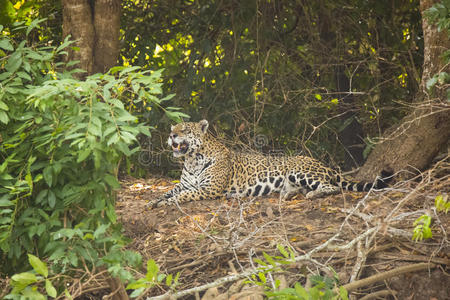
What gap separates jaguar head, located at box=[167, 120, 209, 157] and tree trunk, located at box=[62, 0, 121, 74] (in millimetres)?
1697

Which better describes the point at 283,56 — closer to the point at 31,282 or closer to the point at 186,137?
the point at 186,137

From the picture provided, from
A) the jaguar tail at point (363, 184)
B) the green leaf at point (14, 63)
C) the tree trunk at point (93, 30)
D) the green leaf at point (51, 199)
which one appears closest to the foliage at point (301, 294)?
the green leaf at point (51, 199)

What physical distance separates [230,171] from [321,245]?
3926 mm

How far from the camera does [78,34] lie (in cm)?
619

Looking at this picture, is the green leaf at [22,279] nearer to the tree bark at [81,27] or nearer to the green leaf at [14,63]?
the green leaf at [14,63]

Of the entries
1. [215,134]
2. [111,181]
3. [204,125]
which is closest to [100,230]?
[111,181]

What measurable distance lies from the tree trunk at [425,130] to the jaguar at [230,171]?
0.90 metres

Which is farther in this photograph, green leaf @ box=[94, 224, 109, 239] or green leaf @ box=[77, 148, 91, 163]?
green leaf @ box=[94, 224, 109, 239]

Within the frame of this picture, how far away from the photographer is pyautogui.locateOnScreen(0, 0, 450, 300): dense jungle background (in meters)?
3.61

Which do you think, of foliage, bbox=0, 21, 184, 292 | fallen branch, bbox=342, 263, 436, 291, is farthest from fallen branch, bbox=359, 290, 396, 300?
foliage, bbox=0, 21, 184, 292

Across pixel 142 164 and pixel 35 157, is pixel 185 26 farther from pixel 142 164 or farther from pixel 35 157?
pixel 35 157

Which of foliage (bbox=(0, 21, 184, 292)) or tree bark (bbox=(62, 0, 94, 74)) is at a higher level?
tree bark (bbox=(62, 0, 94, 74))

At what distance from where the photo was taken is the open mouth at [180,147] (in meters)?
7.86

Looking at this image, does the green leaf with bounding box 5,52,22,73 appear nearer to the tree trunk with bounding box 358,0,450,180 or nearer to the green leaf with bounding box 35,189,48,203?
the green leaf with bounding box 35,189,48,203
